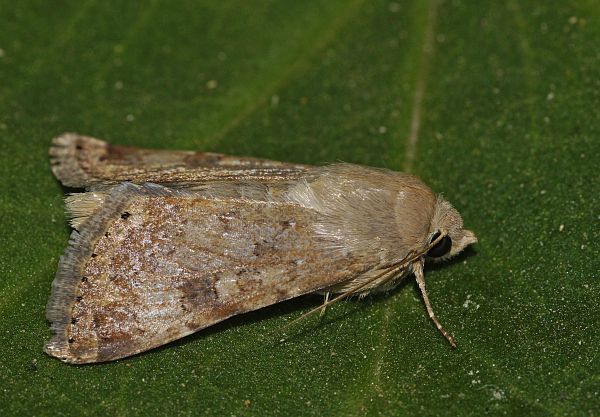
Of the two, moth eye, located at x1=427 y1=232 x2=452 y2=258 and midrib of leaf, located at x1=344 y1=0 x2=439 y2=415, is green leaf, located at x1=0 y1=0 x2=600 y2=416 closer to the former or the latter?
midrib of leaf, located at x1=344 y1=0 x2=439 y2=415

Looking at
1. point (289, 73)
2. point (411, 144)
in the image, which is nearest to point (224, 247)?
point (411, 144)

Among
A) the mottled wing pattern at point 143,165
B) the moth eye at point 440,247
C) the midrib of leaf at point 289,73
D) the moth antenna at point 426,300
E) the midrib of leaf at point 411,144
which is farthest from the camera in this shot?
the midrib of leaf at point 289,73

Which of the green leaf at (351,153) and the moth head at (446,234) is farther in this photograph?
the moth head at (446,234)

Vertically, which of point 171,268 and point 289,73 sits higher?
point 289,73

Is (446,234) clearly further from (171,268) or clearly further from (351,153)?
(171,268)

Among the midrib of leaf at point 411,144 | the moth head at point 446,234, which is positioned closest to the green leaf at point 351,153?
the midrib of leaf at point 411,144

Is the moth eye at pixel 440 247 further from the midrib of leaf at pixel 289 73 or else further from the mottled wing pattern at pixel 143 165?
the midrib of leaf at pixel 289 73
